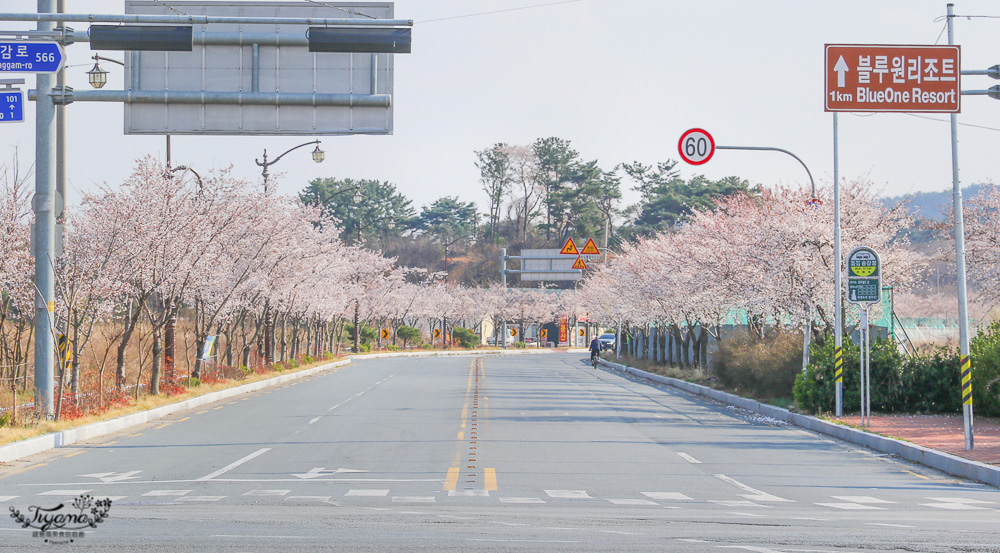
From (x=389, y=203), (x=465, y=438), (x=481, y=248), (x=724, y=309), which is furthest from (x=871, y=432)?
(x=481, y=248)

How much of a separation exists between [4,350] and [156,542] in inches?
780

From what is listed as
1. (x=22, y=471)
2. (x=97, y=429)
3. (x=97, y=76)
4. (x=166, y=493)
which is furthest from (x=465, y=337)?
(x=166, y=493)

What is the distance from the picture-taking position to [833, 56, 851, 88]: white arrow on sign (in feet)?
53.6

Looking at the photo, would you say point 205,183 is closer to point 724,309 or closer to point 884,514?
point 724,309

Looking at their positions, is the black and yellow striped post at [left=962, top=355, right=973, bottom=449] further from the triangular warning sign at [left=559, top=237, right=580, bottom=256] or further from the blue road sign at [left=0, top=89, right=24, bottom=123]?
the triangular warning sign at [left=559, top=237, right=580, bottom=256]

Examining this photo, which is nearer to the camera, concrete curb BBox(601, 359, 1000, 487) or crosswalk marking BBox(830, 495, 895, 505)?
crosswalk marking BBox(830, 495, 895, 505)

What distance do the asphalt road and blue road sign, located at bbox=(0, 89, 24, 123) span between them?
5.47m

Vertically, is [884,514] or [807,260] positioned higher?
[807,260]

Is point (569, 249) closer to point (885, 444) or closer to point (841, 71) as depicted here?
point (885, 444)

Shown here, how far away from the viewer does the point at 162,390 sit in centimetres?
2666

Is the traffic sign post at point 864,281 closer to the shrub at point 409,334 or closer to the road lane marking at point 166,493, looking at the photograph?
the road lane marking at point 166,493

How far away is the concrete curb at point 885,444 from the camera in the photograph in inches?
540

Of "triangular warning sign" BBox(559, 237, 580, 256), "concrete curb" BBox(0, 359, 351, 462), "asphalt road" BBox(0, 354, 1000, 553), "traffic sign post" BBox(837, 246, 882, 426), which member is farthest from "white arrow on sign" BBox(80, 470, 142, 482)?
"triangular warning sign" BBox(559, 237, 580, 256)
